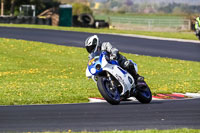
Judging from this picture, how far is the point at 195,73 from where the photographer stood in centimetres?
2131

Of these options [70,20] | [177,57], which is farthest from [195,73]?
[70,20]

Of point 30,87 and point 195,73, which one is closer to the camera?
point 30,87

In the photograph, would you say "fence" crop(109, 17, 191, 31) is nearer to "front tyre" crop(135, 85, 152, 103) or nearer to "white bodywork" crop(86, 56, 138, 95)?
"front tyre" crop(135, 85, 152, 103)

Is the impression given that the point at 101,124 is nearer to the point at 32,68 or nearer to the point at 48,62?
the point at 32,68

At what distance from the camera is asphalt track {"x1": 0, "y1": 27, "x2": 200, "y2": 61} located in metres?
28.2

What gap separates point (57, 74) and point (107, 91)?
29.2 ft

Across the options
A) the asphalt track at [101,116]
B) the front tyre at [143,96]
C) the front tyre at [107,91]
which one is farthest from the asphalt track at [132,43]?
the front tyre at [107,91]

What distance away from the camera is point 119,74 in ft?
38.1

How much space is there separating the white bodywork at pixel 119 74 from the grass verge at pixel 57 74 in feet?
5.33

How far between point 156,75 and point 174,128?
1187cm

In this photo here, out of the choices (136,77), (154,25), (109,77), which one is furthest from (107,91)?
(154,25)

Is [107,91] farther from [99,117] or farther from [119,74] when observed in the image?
[99,117]

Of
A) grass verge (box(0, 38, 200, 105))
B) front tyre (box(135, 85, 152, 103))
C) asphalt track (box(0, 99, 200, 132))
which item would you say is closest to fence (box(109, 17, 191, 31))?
grass verge (box(0, 38, 200, 105))

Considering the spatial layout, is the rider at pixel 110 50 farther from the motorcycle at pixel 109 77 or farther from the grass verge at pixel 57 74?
the grass verge at pixel 57 74
